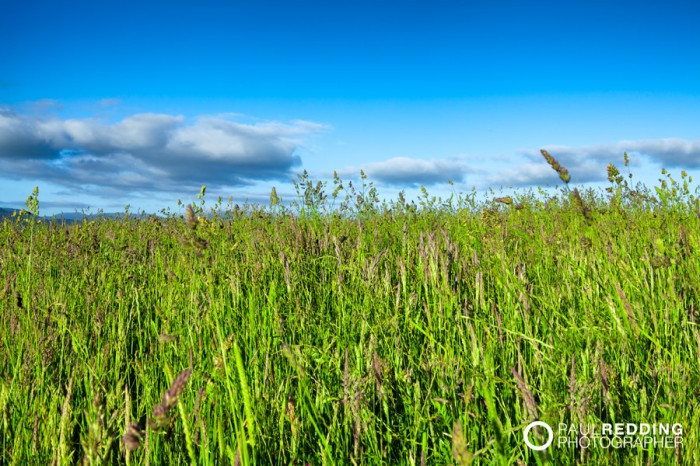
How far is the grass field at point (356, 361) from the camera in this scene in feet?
4.32

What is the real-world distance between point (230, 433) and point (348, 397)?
1.47 ft

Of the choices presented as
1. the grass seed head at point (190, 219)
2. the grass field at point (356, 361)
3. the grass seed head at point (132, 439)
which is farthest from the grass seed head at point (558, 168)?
the grass seed head at point (132, 439)

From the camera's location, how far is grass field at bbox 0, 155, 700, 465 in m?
1.32

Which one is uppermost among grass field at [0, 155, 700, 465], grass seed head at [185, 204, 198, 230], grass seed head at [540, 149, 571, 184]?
grass seed head at [540, 149, 571, 184]

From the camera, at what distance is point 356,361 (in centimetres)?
193

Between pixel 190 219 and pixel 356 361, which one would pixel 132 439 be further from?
pixel 356 361

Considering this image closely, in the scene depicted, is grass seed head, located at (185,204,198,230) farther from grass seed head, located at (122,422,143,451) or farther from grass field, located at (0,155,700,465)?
grass seed head, located at (122,422,143,451)

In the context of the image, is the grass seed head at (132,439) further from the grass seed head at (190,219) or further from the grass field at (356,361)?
the grass seed head at (190,219)

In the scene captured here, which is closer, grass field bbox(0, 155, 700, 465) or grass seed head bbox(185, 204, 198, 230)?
grass seed head bbox(185, 204, 198, 230)

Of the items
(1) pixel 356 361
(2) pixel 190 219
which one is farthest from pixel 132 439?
(1) pixel 356 361

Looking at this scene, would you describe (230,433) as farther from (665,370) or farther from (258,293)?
(665,370)

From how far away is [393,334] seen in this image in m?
2.16

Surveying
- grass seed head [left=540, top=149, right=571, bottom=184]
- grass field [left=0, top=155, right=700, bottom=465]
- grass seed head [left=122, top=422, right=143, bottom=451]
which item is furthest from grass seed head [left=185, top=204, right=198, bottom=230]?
grass seed head [left=540, top=149, right=571, bottom=184]

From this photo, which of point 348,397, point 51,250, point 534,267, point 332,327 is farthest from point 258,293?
point 51,250
